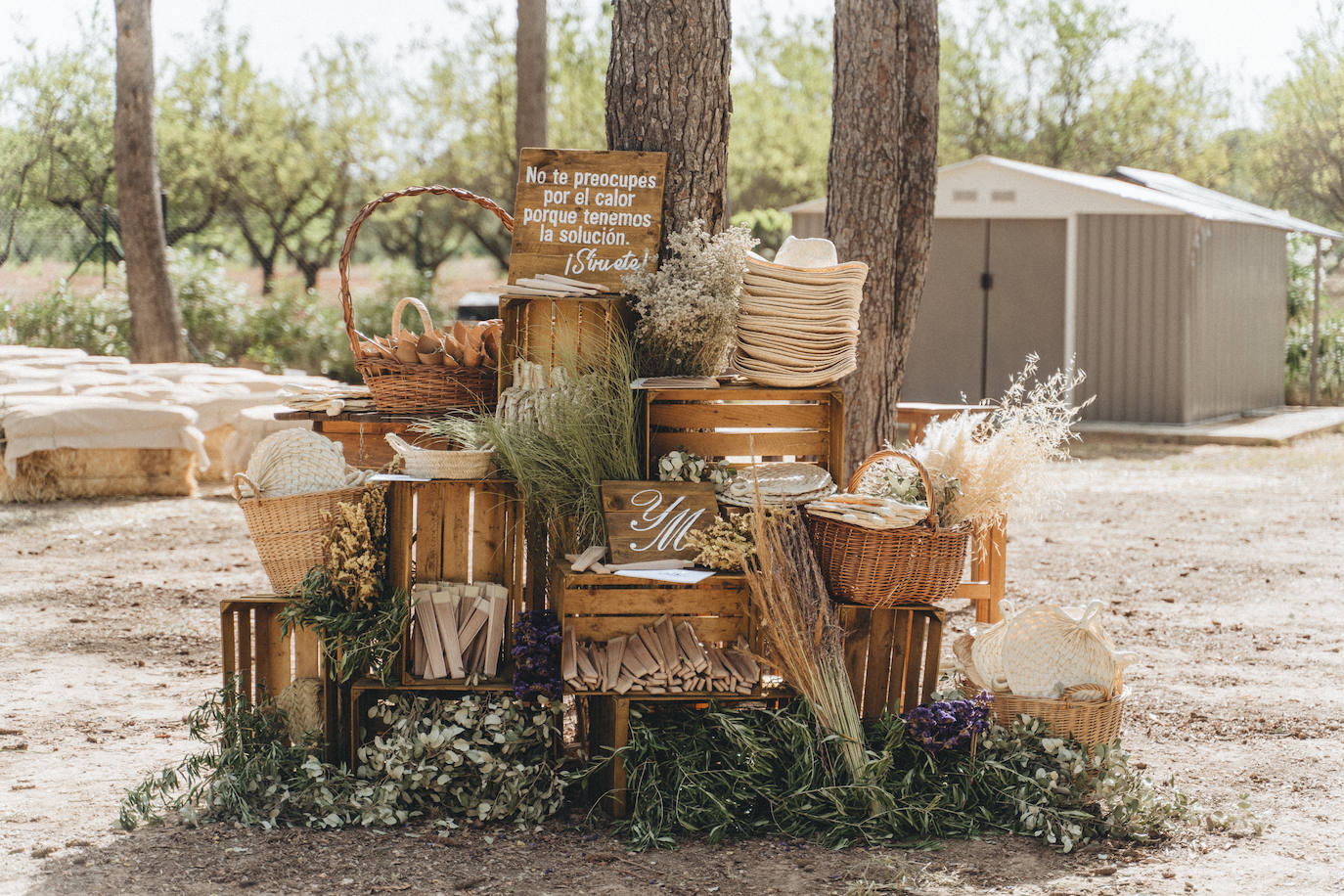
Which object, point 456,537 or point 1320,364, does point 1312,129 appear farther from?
point 456,537

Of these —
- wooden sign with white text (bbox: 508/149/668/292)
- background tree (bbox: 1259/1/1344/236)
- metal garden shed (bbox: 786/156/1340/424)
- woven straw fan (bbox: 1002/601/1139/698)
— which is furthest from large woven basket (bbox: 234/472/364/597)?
background tree (bbox: 1259/1/1344/236)

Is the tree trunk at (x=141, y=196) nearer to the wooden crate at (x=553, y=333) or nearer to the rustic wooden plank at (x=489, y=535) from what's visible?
the wooden crate at (x=553, y=333)

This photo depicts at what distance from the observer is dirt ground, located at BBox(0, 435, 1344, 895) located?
326 centimetres

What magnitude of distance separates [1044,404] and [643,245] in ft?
4.53

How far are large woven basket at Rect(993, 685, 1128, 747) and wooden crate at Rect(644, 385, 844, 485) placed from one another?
0.85m

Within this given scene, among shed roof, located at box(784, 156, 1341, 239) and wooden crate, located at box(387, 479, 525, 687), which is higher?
shed roof, located at box(784, 156, 1341, 239)

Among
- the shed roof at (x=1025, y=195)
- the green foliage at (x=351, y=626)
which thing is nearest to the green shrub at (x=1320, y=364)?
the shed roof at (x=1025, y=195)

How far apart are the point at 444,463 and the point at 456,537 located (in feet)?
0.99

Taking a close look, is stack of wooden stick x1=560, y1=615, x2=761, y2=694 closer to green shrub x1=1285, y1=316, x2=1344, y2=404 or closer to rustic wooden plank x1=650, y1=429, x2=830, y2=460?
rustic wooden plank x1=650, y1=429, x2=830, y2=460

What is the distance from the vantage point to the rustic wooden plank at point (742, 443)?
4055 mm

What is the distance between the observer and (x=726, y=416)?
158 inches

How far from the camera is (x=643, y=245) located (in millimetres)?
4379

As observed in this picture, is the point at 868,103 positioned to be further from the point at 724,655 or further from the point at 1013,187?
the point at 1013,187

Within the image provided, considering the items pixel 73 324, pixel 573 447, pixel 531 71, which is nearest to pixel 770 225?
pixel 531 71
